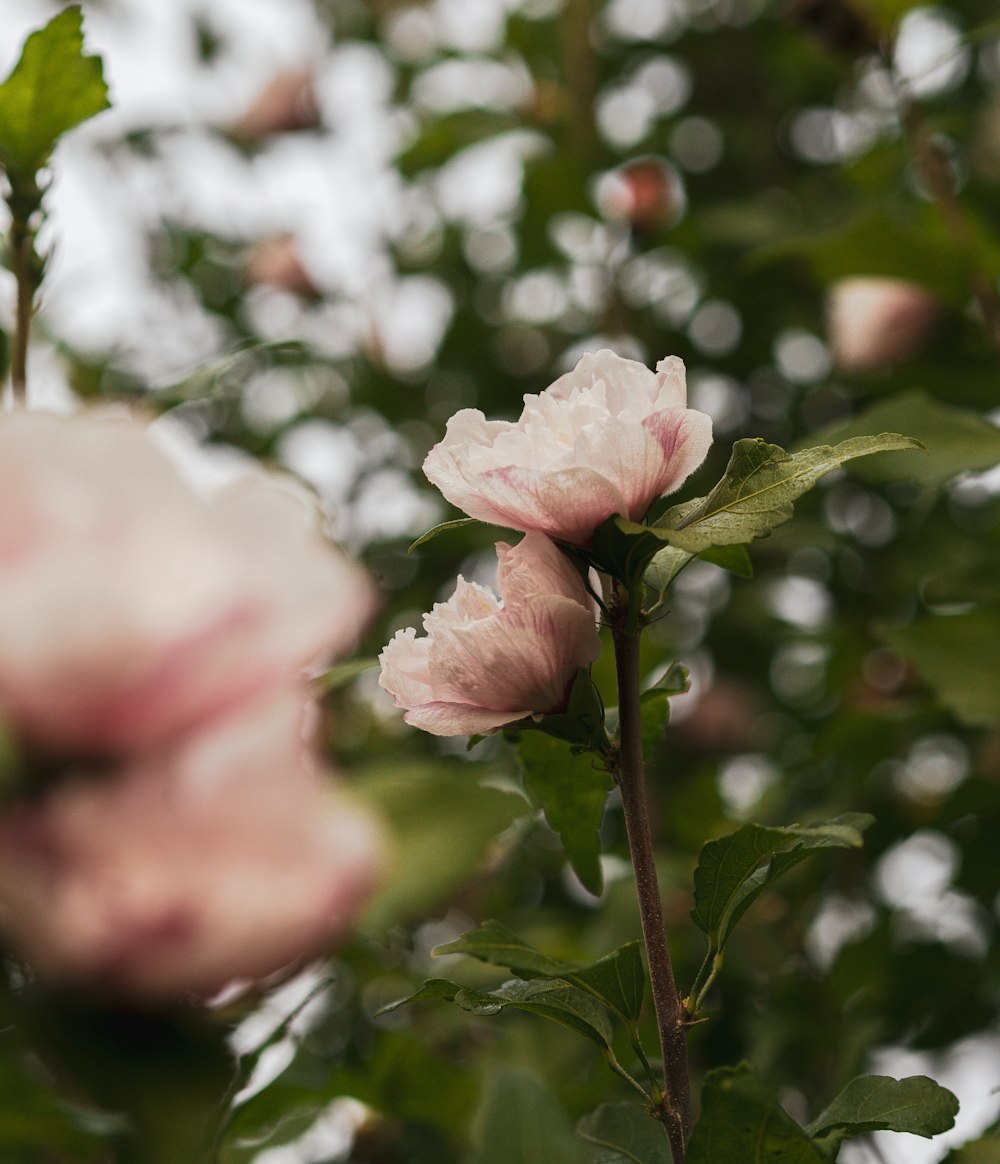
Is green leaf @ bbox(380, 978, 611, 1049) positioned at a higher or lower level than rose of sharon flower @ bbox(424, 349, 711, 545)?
lower

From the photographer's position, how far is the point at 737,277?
5.58 ft

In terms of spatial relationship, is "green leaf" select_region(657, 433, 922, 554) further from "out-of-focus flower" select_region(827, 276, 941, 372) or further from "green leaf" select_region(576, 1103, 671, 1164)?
"out-of-focus flower" select_region(827, 276, 941, 372)

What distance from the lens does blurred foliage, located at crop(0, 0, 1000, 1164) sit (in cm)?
82

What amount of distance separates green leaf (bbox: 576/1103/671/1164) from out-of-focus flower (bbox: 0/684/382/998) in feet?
0.95

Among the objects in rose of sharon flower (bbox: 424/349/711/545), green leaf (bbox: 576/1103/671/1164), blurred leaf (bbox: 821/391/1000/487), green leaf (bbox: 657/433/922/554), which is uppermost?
rose of sharon flower (bbox: 424/349/711/545)

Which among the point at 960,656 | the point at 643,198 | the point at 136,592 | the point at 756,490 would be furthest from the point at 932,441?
the point at 643,198

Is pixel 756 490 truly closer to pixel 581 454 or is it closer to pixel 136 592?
pixel 581 454

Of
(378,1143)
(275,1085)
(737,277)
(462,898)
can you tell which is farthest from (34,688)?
(737,277)

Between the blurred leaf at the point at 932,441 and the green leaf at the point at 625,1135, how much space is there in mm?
476

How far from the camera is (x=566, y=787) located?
600 millimetres

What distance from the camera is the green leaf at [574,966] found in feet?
1.59

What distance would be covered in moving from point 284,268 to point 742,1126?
1.71 meters

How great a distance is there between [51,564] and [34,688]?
0.03 metres

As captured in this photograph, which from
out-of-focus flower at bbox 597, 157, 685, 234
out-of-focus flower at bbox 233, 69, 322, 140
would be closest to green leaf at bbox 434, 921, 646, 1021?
out-of-focus flower at bbox 597, 157, 685, 234
